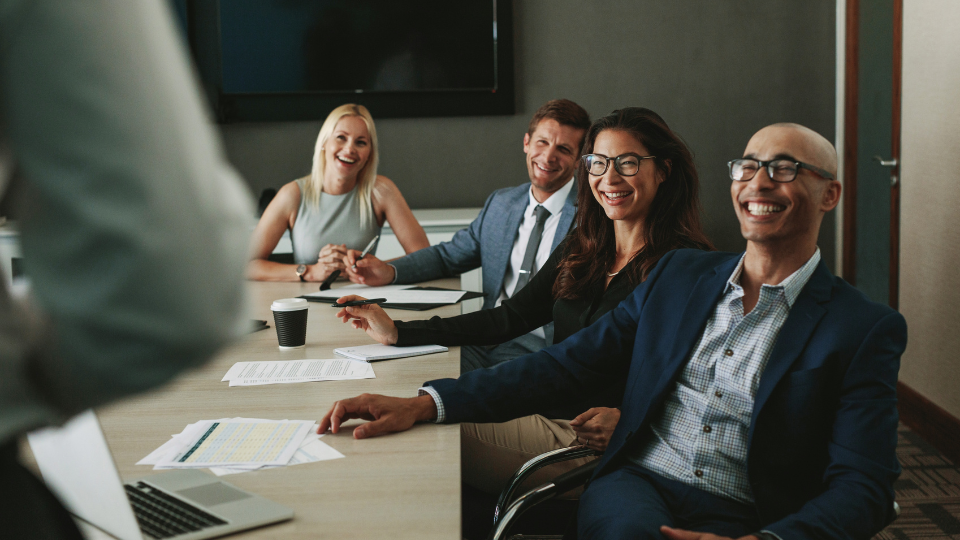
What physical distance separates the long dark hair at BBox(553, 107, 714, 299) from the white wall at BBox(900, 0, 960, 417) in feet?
4.45

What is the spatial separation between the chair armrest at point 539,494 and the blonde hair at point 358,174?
1.98 meters

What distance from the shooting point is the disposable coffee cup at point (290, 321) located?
184 centimetres

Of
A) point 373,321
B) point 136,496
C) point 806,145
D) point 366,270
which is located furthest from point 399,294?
point 136,496

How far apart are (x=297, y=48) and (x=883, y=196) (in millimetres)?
3191

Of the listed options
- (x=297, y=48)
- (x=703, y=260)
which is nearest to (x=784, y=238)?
(x=703, y=260)

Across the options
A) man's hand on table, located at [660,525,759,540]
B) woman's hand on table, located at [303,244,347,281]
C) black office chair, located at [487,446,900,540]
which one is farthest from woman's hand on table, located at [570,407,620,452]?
woman's hand on table, located at [303,244,347,281]

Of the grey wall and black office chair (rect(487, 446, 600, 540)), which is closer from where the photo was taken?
black office chair (rect(487, 446, 600, 540))

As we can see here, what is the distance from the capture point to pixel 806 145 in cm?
144

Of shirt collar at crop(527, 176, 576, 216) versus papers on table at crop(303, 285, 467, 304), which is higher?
shirt collar at crop(527, 176, 576, 216)

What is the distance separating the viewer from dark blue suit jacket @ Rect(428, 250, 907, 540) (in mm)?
1191

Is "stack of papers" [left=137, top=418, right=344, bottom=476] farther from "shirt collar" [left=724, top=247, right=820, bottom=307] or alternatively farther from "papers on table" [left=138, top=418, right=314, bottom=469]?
"shirt collar" [left=724, top=247, right=820, bottom=307]

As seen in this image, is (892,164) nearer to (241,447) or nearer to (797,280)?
(797,280)

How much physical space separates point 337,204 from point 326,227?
11cm

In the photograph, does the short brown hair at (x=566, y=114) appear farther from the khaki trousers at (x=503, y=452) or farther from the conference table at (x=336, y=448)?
the khaki trousers at (x=503, y=452)
